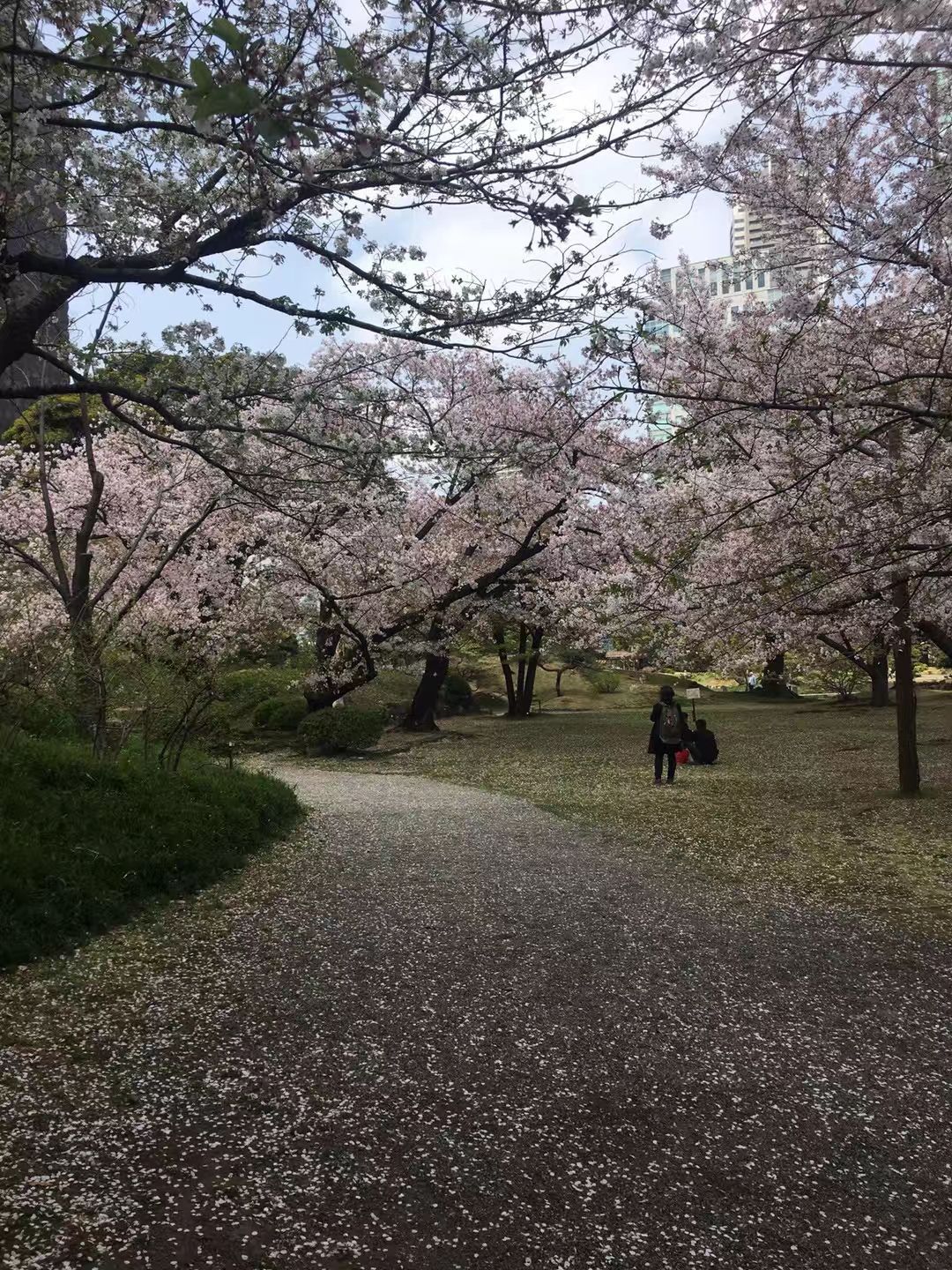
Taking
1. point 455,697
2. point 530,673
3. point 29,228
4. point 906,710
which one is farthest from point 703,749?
point 455,697

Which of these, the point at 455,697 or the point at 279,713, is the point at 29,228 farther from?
the point at 455,697

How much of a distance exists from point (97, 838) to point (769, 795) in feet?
30.7

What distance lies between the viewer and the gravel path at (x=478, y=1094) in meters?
2.63

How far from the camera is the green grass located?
17.0 feet

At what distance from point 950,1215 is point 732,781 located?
11270 mm

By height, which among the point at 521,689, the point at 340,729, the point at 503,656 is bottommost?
the point at 340,729

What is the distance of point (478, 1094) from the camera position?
3518 mm

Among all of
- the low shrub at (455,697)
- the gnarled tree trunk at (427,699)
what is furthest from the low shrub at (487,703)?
the gnarled tree trunk at (427,699)

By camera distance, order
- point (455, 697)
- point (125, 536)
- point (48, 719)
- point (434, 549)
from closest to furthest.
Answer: point (48, 719) < point (125, 536) < point (434, 549) < point (455, 697)

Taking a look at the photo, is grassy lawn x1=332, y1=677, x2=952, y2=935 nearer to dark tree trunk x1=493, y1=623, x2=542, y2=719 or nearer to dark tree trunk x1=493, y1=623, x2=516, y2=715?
dark tree trunk x1=493, y1=623, x2=542, y2=719

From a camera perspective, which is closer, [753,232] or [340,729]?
[753,232]

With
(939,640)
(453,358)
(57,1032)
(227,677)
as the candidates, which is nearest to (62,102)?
(57,1032)

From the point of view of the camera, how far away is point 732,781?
13.8 meters

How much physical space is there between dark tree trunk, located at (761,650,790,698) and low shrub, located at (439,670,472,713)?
1064 cm
